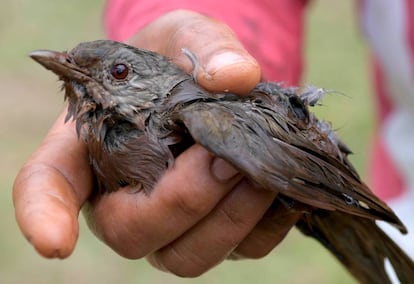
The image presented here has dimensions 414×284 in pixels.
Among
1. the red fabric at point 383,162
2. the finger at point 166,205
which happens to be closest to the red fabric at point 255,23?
the red fabric at point 383,162

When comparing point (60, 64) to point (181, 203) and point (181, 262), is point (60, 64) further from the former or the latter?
point (181, 262)

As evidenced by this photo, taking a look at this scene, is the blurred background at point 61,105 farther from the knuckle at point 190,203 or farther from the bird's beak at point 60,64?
the knuckle at point 190,203

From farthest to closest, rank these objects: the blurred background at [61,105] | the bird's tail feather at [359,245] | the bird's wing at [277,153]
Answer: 1. the blurred background at [61,105]
2. the bird's tail feather at [359,245]
3. the bird's wing at [277,153]

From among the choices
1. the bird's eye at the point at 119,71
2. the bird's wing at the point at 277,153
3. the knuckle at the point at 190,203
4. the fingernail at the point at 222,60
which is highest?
the fingernail at the point at 222,60

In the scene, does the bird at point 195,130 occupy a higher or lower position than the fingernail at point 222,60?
lower

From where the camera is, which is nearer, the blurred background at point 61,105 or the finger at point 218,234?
the finger at point 218,234

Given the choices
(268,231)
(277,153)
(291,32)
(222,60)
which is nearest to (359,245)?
(268,231)

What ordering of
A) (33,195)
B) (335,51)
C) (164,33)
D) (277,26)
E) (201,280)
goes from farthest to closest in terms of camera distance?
(335,51) → (201,280) → (277,26) → (164,33) → (33,195)

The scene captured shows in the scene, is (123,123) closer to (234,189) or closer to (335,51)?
(234,189)

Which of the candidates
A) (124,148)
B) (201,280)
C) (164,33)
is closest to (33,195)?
(124,148)
